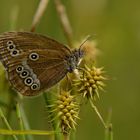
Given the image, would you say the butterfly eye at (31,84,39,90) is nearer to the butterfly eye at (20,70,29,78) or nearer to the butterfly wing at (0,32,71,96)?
the butterfly wing at (0,32,71,96)

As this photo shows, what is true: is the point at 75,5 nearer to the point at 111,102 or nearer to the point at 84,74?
the point at 111,102

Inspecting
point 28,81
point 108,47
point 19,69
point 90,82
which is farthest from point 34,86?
point 108,47

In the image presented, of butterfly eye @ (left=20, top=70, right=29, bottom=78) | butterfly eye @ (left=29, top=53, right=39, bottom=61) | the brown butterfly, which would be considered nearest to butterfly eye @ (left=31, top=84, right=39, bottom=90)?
the brown butterfly

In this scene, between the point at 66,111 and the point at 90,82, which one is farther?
the point at 90,82

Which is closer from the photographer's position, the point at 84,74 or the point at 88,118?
the point at 84,74

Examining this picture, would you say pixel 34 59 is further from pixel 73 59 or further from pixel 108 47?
pixel 108 47

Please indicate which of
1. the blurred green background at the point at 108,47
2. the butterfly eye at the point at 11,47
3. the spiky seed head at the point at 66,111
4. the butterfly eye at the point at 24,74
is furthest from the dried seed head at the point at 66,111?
the blurred green background at the point at 108,47

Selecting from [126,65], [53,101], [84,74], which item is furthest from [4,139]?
[126,65]
